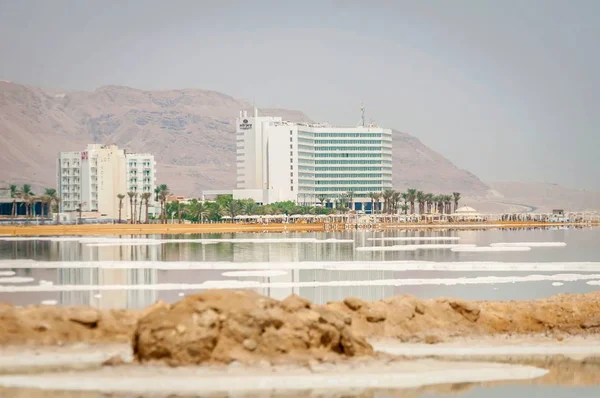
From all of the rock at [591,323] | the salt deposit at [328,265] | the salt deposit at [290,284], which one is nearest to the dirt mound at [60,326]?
the rock at [591,323]

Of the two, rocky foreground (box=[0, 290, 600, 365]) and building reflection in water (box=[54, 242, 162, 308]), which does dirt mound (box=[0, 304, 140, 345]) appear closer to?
rocky foreground (box=[0, 290, 600, 365])

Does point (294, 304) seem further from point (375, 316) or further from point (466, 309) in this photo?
point (466, 309)

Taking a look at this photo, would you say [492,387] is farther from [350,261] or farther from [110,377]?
[350,261]

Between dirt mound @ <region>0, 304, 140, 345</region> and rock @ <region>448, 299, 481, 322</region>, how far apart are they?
1009cm

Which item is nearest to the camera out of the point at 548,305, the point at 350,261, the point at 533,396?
the point at 533,396

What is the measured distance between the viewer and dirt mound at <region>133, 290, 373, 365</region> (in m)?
24.0

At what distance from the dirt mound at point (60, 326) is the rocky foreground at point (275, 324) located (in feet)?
0.09

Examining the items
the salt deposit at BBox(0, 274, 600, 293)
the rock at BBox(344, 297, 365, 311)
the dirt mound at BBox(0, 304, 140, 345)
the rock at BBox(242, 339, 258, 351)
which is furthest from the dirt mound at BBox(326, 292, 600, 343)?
the salt deposit at BBox(0, 274, 600, 293)

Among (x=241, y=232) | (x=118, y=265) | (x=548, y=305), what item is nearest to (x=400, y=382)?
(x=548, y=305)

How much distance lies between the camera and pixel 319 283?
51.1 m

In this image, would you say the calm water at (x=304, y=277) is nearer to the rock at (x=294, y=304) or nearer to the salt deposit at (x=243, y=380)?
the salt deposit at (x=243, y=380)

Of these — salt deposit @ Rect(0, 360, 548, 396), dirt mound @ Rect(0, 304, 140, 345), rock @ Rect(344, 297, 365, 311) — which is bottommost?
salt deposit @ Rect(0, 360, 548, 396)

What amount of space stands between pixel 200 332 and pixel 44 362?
15.2 feet

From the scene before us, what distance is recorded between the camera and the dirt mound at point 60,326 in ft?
92.6
